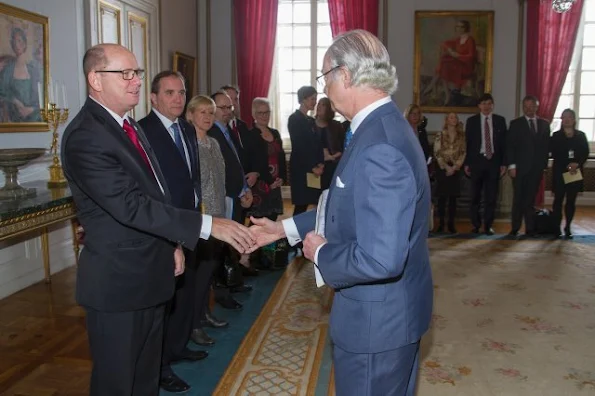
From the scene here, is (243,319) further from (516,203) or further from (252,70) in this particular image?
(252,70)

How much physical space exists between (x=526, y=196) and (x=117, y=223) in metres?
6.34

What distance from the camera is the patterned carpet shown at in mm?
3186

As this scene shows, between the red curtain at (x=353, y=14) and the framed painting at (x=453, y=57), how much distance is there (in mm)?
743

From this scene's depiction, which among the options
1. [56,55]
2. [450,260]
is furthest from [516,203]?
[56,55]

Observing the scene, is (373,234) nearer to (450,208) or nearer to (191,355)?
(191,355)

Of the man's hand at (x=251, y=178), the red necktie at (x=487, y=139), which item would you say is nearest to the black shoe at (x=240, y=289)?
the man's hand at (x=251, y=178)

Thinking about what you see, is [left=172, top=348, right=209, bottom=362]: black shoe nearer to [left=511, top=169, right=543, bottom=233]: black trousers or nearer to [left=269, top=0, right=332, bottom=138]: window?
[left=511, top=169, right=543, bottom=233]: black trousers

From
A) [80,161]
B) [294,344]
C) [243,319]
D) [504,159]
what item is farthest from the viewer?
[504,159]

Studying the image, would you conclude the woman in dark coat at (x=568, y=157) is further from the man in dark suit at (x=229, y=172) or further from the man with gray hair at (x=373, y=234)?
the man with gray hair at (x=373, y=234)

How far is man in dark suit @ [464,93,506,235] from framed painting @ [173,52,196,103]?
4.21 m

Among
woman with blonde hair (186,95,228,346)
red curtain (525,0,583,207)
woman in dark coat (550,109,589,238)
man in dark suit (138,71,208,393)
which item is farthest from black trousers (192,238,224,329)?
red curtain (525,0,583,207)

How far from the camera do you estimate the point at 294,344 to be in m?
3.69

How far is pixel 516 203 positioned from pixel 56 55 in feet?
19.1

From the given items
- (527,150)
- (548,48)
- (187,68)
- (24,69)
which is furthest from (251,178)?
(548,48)
